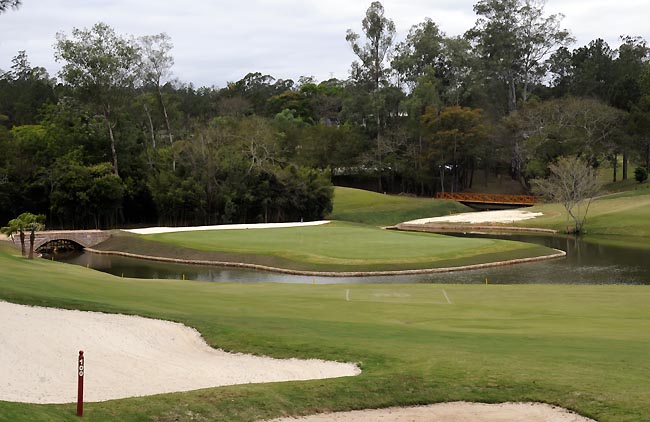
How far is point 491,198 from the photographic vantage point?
104 m

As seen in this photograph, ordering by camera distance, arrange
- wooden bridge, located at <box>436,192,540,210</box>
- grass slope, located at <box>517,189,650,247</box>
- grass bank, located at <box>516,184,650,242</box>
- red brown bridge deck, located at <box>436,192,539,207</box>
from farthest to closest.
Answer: wooden bridge, located at <box>436,192,540,210</box>
red brown bridge deck, located at <box>436,192,539,207</box>
grass slope, located at <box>517,189,650,247</box>
grass bank, located at <box>516,184,650,242</box>

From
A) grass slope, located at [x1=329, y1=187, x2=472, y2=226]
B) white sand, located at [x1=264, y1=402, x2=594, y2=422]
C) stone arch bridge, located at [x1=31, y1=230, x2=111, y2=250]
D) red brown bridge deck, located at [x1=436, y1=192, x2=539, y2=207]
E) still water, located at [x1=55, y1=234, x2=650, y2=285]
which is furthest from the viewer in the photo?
red brown bridge deck, located at [x1=436, y1=192, x2=539, y2=207]

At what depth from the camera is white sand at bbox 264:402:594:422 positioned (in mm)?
12445

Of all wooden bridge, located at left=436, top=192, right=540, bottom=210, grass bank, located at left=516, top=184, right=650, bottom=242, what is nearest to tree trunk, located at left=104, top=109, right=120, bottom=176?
grass bank, located at left=516, top=184, right=650, bottom=242

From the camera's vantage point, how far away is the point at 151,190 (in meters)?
78.1

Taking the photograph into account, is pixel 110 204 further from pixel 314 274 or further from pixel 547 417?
pixel 547 417

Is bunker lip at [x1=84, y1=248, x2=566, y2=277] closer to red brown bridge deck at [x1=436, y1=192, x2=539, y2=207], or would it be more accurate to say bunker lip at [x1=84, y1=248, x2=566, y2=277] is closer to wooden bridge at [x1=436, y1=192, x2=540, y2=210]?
red brown bridge deck at [x1=436, y1=192, x2=539, y2=207]

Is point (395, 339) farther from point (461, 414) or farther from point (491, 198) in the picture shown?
point (491, 198)

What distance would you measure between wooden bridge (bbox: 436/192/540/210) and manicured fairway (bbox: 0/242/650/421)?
66.2 meters

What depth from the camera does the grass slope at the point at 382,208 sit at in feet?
287

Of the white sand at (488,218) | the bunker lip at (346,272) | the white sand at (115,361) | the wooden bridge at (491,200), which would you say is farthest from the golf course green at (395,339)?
the wooden bridge at (491,200)

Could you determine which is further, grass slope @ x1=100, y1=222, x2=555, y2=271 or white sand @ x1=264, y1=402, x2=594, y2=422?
grass slope @ x1=100, y1=222, x2=555, y2=271

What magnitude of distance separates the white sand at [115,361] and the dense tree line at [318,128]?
189 ft

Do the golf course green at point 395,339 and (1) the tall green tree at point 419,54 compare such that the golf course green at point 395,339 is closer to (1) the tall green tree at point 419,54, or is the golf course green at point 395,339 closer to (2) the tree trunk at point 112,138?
(2) the tree trunk at point 112,138
